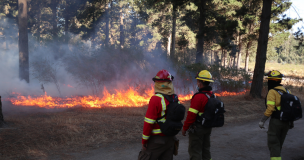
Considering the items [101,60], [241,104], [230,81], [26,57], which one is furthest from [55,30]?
[241,104]

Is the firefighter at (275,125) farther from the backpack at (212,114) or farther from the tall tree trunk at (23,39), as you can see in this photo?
the tall tree trunk at (23,39)

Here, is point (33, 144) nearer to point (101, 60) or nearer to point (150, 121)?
point (150, 121)

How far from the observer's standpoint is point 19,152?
482 cm

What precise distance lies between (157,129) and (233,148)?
344 centimetres

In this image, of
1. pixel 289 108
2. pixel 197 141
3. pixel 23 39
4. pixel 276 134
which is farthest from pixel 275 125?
pixel 23 39

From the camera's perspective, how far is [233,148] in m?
5.47

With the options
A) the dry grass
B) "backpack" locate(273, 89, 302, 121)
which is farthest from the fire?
"backpack" locate(273, 89, 302, 121)

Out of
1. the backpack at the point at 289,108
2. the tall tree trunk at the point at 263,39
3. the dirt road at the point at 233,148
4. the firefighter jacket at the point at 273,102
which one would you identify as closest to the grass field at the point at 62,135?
the dirt road at the point at 233,148

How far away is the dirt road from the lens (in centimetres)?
489

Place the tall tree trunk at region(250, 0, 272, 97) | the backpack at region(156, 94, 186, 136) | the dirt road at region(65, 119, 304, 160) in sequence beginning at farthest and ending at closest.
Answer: the tall tree trunk at region(250, 0, 272, 97) → the dirt road at region(65, 119, 304, 160) → the backpack at region(156, 94, 186, 136)

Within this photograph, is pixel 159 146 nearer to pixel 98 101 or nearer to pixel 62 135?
pixel 62 135

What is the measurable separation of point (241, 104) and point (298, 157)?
6.17 metres

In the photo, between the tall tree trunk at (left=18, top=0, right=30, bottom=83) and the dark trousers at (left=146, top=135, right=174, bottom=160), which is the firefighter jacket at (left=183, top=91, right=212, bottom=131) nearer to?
the dark trousers at (left=146, top=135, right=174, bottom=160)

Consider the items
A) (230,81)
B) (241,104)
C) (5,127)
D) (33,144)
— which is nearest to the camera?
(33,144)
